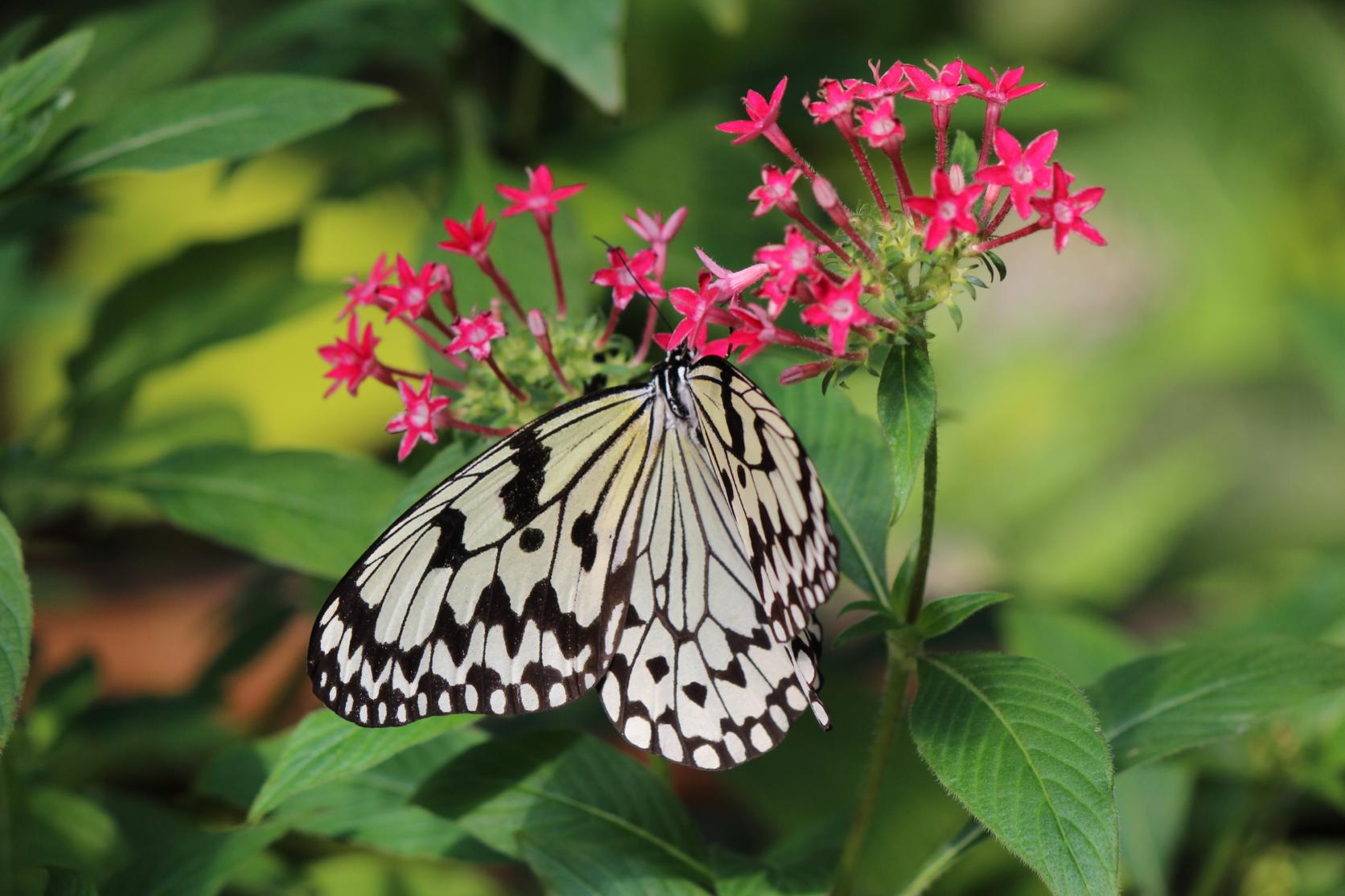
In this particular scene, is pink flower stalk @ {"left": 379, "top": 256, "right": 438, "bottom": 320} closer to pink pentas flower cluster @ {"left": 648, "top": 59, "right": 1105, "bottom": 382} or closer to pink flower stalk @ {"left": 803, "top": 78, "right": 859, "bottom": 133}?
pink pentas flower cluster @ {"left": 648, "top": 59, "right": 1105, "bottom": 382}

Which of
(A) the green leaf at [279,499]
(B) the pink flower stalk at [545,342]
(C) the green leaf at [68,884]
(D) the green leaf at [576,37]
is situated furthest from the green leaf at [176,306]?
(C) the green leaf at [68,884]

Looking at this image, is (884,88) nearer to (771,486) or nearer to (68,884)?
(771,486)

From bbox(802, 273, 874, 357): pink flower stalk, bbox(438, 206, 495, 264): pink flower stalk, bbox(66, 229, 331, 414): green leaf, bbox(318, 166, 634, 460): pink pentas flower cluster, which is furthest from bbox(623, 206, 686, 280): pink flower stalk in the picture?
bbox(66, 229, 331, 414): green leaf

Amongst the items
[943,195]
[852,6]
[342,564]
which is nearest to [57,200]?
[342,564]

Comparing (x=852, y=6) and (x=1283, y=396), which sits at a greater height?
(x=852, y=6)

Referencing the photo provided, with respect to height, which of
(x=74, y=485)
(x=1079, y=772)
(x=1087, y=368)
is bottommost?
(x=1087, y=368)

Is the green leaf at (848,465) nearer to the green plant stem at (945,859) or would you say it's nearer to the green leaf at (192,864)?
the green plant stem at (945,859)

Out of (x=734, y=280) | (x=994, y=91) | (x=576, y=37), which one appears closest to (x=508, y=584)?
(x=734, y=280)

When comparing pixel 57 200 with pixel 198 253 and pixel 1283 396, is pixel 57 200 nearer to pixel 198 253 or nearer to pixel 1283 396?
pixel 198 253
